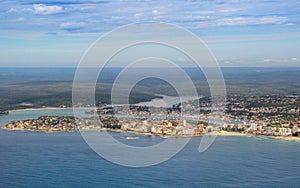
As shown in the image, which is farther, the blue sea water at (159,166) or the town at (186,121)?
the town at (186,121)

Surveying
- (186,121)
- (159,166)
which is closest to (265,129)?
(186,121)

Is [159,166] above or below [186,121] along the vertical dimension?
below

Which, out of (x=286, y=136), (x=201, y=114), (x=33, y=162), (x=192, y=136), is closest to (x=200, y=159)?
(x=192, y=136)

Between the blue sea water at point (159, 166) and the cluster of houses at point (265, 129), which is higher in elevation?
the cluster of houses at point (265, 129)

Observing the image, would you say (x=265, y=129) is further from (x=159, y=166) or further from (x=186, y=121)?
(x=159, y=166)

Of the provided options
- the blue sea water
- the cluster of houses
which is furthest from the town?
the blue sea water

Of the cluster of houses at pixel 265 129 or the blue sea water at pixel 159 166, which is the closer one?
the blue sea water at pixel 159 166

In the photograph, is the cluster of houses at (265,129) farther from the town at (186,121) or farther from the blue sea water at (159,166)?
the blue sea water at (159,166)

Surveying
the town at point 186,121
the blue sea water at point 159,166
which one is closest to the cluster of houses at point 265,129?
the town at point 186,121
